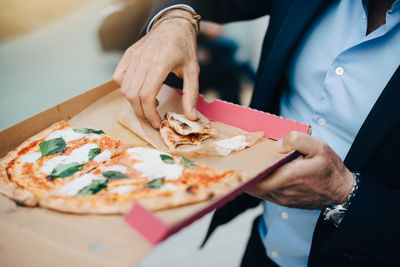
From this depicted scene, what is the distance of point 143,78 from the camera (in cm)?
128

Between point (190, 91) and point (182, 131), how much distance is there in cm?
21

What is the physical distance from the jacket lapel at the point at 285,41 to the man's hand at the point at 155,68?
0.41 meters

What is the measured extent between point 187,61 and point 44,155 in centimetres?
80

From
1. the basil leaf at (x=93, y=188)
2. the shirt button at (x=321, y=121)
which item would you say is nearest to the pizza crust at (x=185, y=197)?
the basil leaf at (x=93, y=188)

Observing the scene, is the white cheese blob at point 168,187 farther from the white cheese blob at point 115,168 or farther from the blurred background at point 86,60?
the blurred background at point 86,60

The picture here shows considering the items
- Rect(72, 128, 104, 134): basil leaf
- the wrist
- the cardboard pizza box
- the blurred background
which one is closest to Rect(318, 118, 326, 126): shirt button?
the cardboard pizza box

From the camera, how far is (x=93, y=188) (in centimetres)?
99

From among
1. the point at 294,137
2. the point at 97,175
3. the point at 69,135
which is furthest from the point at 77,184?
the point at 294,137

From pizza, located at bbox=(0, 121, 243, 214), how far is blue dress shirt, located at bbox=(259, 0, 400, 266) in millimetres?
555

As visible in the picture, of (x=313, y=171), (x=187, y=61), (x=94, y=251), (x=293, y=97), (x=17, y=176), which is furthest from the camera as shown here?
(x=293, y=97)

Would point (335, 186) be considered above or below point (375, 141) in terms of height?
below

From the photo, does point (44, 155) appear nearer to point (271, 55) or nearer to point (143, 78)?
point (143, 78)

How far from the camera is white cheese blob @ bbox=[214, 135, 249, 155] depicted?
1260mm

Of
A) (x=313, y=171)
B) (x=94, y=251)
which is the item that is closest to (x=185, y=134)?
(x=313, y=171)
